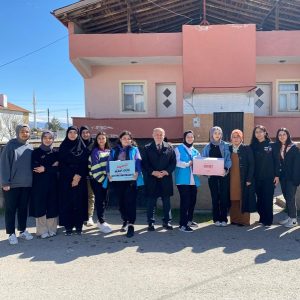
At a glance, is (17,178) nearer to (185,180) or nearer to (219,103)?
(185,180)

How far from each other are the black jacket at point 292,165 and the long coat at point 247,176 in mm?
572

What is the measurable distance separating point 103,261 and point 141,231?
1.40 meters

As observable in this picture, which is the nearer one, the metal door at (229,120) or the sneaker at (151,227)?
the sneaker at (151,227)

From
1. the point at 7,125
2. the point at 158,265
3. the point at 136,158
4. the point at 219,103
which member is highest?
the point at 7,125

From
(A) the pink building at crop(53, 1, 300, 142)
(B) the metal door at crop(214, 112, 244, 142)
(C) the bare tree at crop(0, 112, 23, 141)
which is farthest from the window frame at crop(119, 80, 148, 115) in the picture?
(C) the bare tree at crop(0, 112, 23, 141)

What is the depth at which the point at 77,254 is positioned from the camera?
4684 millimetres

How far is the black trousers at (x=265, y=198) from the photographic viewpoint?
19.2ft

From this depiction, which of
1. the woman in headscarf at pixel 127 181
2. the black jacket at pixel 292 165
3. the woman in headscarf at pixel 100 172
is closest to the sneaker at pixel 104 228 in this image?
the woman in headscarf at pixel 100 172

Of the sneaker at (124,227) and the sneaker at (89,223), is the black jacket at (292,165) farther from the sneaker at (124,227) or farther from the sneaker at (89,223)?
the sneaker at (89,223)

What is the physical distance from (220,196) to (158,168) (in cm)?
129

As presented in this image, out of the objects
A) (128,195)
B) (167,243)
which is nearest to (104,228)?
(128,195)

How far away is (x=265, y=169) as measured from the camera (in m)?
5.80

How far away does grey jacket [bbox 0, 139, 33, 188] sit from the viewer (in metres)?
5.18

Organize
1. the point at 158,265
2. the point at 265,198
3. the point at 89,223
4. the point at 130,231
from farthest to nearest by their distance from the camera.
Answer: the point at 89,223
the point at 265,198
the point at 130,231
the point at 158,265
